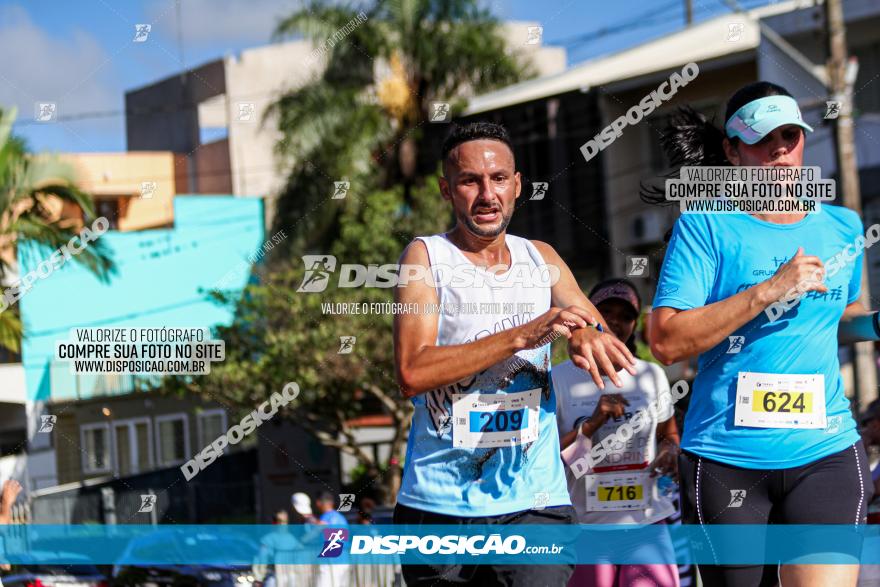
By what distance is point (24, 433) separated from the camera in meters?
30.2

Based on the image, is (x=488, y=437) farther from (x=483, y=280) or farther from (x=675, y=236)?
(x=675, y=236)

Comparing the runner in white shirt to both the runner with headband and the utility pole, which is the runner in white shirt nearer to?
the runner with headband

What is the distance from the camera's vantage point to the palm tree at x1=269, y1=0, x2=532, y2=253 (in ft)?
85.3

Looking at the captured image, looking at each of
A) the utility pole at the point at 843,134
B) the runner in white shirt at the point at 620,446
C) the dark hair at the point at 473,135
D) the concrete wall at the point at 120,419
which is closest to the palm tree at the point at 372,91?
the concrete wall at the point at 120,419

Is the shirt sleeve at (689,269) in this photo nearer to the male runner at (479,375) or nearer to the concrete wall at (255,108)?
the male runner at (479,375)

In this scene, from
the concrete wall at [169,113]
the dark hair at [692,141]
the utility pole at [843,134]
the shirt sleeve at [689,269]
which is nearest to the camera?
the shirt sleeve at [689,269]

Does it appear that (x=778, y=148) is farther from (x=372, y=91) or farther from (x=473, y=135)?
(x=372, y=91)

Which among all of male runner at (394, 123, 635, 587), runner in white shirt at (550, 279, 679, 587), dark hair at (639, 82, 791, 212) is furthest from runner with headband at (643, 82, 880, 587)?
runner in white shirt at (550, 279, 679, 587)

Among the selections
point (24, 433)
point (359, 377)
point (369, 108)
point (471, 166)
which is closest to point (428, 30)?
point (369, 108)

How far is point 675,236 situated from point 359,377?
18.8m

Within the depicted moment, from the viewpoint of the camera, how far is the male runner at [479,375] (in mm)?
3654

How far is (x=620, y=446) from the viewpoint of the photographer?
Result: 5.55 metres

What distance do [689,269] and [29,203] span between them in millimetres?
11484

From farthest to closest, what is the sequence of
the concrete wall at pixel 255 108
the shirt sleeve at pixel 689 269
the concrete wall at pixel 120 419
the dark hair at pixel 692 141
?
the concrete wall at pixel 255 108 → the concrete wall at pixel 120 419 → the dark hair at pixel 692 141 → the shirt sleeve at pixel 689 269
